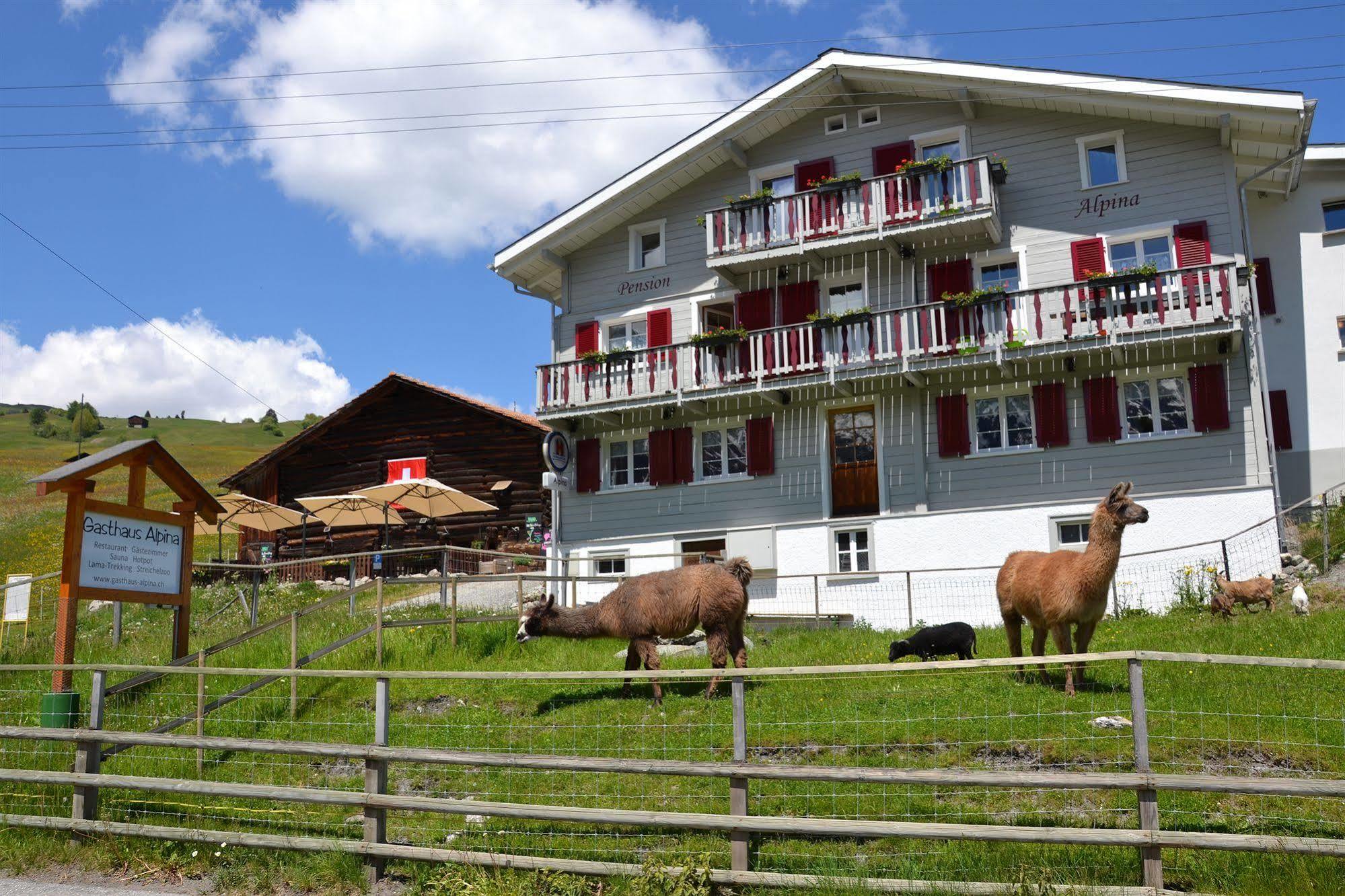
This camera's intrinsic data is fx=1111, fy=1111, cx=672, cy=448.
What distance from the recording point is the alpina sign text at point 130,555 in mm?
12223

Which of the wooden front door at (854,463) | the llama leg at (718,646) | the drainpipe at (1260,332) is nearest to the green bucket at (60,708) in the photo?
the llama leg at (718,646)

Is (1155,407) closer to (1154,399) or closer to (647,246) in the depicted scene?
(1154,399)

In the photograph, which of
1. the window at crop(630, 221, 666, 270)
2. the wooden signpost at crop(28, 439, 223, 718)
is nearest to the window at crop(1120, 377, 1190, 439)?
the window at crop(630, 221, 666, 270)

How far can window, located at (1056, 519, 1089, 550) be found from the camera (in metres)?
22.0

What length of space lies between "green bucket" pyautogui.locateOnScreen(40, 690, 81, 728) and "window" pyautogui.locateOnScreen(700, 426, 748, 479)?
1701cm

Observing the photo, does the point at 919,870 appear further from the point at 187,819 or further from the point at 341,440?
the point at 341,440

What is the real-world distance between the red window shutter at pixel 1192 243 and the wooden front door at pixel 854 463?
716 cm

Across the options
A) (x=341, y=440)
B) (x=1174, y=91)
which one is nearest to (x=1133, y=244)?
(x=1174, y=91)

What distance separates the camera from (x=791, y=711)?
11.2 m

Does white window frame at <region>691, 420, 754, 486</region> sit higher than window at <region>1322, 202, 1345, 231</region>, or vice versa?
window at <region>1322, 202, 1345, 231</region>

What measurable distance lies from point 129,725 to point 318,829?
4.79 metres

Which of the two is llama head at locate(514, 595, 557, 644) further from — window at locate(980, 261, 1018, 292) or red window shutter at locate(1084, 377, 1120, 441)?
window at locate(980, 261, 1018, 292)

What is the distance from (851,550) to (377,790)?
1699 cm

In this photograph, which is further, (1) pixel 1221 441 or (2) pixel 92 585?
(1) pixel 1221 441
